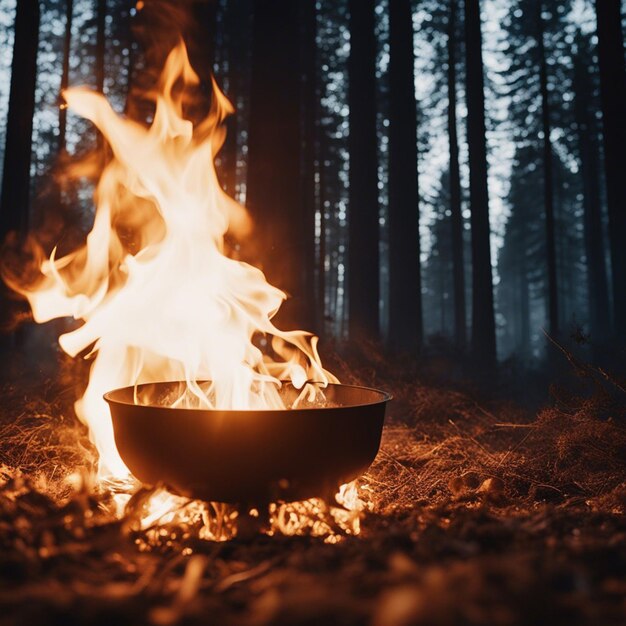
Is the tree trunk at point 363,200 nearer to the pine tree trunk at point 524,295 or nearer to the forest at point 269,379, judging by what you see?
the forest at point 269,379

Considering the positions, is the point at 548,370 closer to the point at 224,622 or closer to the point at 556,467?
the point at 556,467

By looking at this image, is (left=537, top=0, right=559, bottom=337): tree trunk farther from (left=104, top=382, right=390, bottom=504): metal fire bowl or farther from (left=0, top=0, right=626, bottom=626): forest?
(left=104, top=382, right=390, bottom=504): metal fire bowl

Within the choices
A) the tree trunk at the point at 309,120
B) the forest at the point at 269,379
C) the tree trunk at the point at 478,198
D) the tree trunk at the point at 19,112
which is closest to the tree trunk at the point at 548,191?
the forest at the point at 269,379

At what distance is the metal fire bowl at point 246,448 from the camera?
2.25 meters

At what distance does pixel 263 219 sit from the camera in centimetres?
611

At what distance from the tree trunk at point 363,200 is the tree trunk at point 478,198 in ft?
13.2

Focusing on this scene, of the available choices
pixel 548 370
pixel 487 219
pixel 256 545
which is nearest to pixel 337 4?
pixel 487 219

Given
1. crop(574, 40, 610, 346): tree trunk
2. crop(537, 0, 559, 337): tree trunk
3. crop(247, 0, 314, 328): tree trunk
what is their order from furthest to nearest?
crop(574, 40, 610, 346): tree trunk → crop(537, 0, 559, 337): tree trunk → crop(247, 0, 314, 328): tree trunk

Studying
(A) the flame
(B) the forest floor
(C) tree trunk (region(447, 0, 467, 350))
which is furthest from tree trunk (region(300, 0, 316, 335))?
(B) the forest floor

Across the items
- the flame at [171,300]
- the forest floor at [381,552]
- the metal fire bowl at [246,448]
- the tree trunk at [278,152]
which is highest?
the tree trunk at [278,152]

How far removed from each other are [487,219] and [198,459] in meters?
12.5

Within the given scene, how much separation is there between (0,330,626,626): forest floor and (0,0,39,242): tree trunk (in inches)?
265

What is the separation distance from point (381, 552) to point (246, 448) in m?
0.79

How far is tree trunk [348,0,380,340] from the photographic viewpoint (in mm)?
9945
